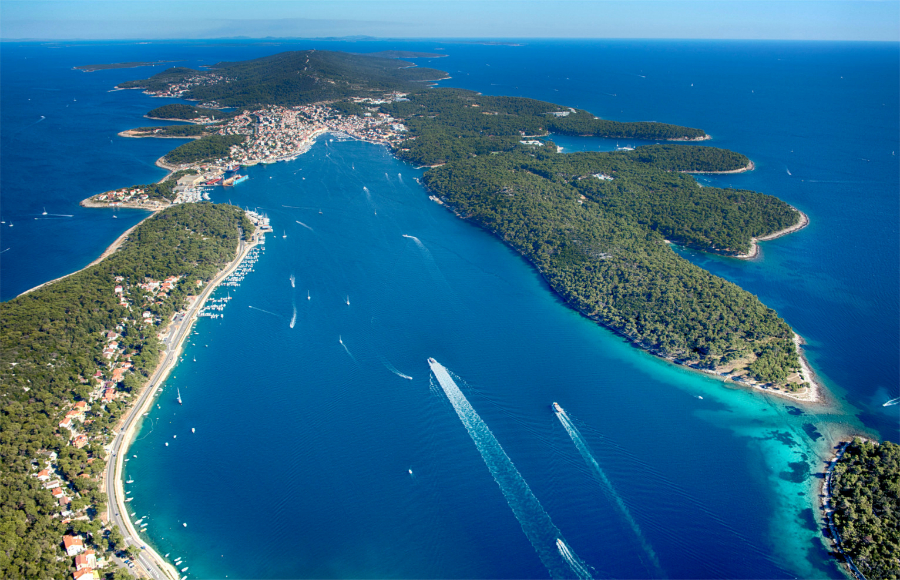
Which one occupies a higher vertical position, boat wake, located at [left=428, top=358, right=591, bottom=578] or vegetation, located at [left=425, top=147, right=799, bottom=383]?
vegetation, located at [left=425, top=147, right=799, bottom=383]

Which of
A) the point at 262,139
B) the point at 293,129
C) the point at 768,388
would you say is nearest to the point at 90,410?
the point at 768,388

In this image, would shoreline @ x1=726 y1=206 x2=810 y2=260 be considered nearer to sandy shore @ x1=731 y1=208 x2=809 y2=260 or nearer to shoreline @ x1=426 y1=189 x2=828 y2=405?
sandy shore @ x1=731 y1=208 x2=809 y2=260

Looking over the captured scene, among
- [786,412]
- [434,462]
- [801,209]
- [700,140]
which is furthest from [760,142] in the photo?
[434,462]

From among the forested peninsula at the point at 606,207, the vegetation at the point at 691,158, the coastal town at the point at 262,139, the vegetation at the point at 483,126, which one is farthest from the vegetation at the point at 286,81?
the vegetation at the point at 691,158

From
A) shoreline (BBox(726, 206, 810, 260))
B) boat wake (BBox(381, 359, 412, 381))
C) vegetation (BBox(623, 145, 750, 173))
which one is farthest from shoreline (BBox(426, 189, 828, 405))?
vegetation (BBox(623, 145, 750, 173))

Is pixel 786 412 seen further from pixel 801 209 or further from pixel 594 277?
pixel 801 209

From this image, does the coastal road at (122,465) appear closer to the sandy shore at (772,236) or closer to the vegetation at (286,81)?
the sandy shore at (772,236)
